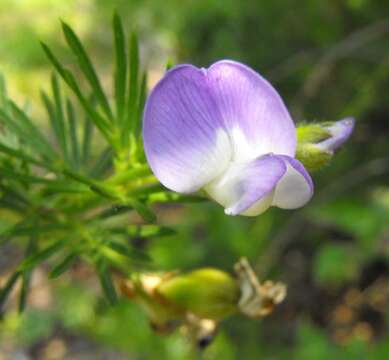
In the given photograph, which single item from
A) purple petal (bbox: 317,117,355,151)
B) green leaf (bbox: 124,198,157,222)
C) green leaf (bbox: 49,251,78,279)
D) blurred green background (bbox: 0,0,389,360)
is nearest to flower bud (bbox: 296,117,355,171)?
purple petal (bbox: 317,117,355,151)

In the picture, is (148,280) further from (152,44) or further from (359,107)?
(152,44)

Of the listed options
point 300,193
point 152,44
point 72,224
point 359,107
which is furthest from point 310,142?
point 152,44

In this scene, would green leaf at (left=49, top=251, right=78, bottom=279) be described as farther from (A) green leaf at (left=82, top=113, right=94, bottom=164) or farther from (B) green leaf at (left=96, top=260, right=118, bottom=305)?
(A) green leaf at (left=82, top=113, right=94, bottom=164)

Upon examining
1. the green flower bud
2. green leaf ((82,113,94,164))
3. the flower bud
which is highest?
green leaf ((82,113,94,164))

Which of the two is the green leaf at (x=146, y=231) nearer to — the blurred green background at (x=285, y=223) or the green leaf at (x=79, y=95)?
the green leaf at (x=79, y=95)

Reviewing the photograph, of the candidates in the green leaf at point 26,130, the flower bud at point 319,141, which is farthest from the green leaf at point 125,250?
the flower bud at point 319,141

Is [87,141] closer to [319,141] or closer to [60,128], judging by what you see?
[60,128]
